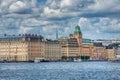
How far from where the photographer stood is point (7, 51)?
195 metres

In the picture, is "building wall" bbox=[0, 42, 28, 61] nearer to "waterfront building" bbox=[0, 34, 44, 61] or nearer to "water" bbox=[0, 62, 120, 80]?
"waterfront building" bbox=[0, 34, 44, 61]

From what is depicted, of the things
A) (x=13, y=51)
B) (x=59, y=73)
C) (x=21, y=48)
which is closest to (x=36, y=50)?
(x=21, y=48)

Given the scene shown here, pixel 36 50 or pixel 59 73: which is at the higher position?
pixel 36 50

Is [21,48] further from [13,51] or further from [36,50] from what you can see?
[36,50]

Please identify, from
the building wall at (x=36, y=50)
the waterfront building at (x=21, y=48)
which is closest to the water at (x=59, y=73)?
the waterfront building at (x=21, y=48)

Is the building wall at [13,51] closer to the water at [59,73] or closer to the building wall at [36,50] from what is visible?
the building wall at [36,50]

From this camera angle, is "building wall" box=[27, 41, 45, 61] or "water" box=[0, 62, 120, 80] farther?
"building wall" box=[27, 41, 45, 61]

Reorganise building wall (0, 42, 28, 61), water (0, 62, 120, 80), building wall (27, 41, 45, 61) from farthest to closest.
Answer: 1. building wall (27, 41, 45, 61)
2. building wall (0, 42, 28, 61)
3. water (0, 62, 120, 80)

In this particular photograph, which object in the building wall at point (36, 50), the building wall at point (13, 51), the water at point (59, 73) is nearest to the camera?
the water at point (59, 73)

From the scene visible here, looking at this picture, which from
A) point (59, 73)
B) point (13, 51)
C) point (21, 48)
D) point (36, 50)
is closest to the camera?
point (59, 73)

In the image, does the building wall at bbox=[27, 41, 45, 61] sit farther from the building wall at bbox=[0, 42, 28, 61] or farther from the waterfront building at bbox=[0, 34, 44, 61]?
the building wall at bbox=[0, 42, 28, 61]

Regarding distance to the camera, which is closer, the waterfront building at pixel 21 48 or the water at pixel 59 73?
the water at pixel 59 73

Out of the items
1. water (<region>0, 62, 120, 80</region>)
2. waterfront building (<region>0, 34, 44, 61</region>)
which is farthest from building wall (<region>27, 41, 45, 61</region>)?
water (<region>0, 62, 120, 80</region>)

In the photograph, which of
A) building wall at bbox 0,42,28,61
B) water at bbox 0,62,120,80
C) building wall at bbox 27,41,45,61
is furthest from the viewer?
building wall at bbox 27,41,45,61
